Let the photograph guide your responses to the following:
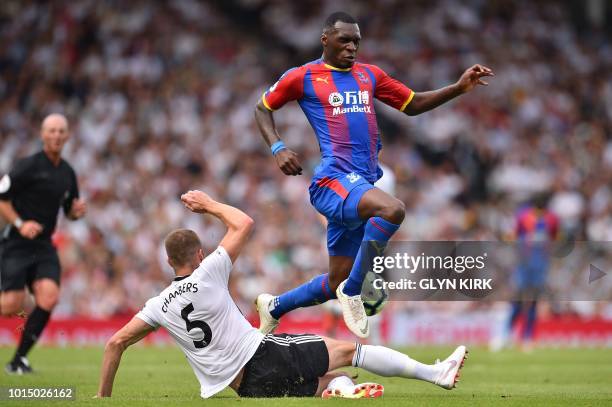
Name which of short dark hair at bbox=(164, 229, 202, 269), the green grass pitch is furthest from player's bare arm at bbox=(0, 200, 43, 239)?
short dark hair at bbox=(164, 229, 202, 269)

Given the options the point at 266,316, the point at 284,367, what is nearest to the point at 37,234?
the point at 266,316

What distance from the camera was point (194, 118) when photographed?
24297mm

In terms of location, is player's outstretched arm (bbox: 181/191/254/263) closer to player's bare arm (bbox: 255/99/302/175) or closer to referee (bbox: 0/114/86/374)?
player's bare arm (bbox: 255/99/302/175)

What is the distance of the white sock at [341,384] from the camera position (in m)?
8.95

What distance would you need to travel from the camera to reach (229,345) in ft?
28.9

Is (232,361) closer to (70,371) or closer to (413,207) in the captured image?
(70,371)

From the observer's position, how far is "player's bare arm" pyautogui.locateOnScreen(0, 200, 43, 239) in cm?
1227

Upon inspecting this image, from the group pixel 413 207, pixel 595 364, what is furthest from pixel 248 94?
pixel 595 364

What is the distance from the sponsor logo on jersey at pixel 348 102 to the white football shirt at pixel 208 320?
192cm

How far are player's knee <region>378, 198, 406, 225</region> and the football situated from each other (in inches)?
32.3

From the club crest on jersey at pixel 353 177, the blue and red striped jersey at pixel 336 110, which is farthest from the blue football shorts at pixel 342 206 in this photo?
the blue and red striped jersey at pixel 336 110

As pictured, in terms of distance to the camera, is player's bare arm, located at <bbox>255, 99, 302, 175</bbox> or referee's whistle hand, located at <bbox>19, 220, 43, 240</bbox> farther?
referee's whistle hand, located at <bbox>19, 220, 43, 240</bbox>

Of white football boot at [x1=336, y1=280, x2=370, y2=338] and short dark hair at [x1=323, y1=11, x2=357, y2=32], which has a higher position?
short dark hair at [x1=323, y1=11, x2=357, y2=32]

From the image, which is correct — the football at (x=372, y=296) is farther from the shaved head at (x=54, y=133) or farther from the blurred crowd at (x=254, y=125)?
the blurred crowd at (x=254, y=125)
